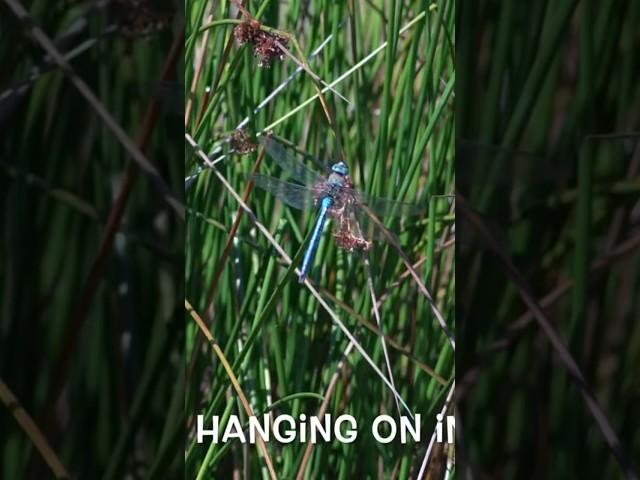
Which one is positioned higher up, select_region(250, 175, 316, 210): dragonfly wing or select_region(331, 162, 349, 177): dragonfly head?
select_region(331, 162, 349, 177): dragonfly head

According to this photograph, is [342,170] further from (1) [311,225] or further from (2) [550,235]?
(2) [550,235]

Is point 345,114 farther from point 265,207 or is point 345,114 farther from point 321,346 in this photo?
point 321,346

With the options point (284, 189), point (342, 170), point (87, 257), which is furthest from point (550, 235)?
point (87, 257)

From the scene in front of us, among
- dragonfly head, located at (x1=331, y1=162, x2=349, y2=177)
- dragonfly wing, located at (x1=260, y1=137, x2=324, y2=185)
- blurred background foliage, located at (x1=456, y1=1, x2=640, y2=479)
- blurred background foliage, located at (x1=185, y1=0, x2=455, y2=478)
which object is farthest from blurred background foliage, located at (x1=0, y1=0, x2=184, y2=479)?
blurred background foliage, located at (x1=456, y1=1, x2=640, y2=479)

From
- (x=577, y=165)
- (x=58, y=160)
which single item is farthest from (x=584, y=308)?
(x=58, y=160)

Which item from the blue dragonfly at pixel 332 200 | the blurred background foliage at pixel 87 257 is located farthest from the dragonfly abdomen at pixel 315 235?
the blurred background foliage at pixel 87 257

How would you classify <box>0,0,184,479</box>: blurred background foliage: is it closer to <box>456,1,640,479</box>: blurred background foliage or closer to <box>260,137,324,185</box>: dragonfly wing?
<box>260,137,324,185</box>: dragonfly wing
